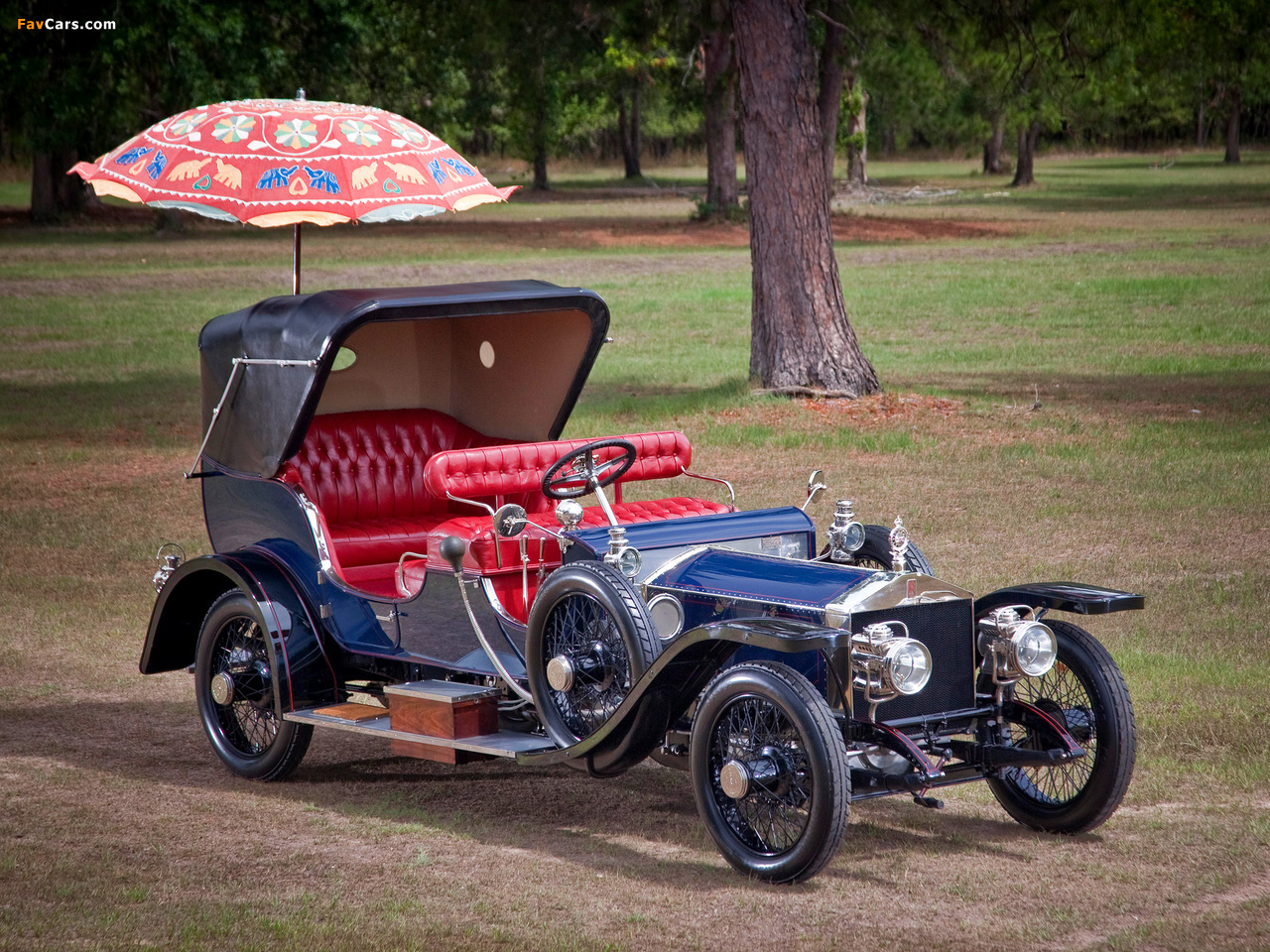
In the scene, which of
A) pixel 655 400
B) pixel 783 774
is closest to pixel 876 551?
pixel 783 774

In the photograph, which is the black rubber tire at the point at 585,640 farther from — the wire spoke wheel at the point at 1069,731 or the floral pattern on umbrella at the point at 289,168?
the floral pattern on umbrella at the point at 289,168

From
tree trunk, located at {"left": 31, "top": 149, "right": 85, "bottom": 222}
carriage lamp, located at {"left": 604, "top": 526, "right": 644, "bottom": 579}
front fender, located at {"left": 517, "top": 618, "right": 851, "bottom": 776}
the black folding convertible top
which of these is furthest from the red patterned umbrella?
tree trunk, located at {"left": 31, "top": 149, "right": 85, "bottom": 222}

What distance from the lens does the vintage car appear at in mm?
4914

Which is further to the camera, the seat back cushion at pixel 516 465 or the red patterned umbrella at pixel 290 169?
the red patterned umbrella at pixel 290 169

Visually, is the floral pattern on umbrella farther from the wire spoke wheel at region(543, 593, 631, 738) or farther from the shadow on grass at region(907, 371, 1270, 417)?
the shadow on grass at region(907, 371, 1270, 417)

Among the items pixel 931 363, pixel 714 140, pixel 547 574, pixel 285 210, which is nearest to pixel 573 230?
pixel 714 140

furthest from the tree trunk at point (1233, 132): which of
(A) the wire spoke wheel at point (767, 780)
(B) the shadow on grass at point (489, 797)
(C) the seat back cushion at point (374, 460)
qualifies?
(A) the wire spoke wheel at point (767, 780)

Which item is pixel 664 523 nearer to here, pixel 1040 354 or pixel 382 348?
pixel 382 348

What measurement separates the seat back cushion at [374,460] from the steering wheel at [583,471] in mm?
1364

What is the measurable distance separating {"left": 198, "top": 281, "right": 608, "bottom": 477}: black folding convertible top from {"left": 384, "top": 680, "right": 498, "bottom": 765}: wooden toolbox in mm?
1228

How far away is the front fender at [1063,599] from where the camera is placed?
5.12m

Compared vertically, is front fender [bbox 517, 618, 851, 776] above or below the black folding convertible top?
below

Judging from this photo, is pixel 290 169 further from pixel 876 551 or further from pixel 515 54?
pixel 515 54

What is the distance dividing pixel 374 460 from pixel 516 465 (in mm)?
1270
